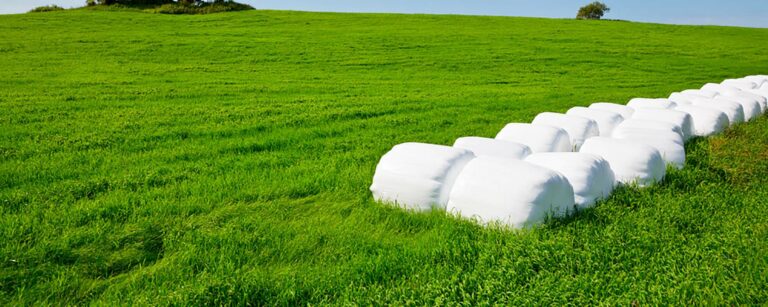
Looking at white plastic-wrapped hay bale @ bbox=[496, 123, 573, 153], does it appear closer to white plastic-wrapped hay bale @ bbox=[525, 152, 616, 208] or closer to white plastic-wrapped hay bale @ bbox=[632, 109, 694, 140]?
white plastic-wrapped hay bale @ bbox=[525, 152, 616, 208]

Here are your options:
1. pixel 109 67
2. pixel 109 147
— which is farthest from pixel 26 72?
pixel 109 147

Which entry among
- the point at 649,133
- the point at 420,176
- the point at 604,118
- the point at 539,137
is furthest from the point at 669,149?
the point at 420,176

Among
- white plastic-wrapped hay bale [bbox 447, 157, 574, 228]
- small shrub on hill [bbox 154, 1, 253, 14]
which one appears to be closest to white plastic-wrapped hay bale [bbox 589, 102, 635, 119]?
white plastic-wrapped hay bale [bbox 447, 157, 574, 228]

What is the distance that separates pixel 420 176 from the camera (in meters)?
4.41

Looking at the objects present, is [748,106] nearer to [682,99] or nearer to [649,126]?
[682,99]

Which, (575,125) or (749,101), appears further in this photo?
(749,101)

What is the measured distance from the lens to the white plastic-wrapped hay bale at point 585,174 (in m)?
4.28

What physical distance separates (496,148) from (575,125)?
211cm

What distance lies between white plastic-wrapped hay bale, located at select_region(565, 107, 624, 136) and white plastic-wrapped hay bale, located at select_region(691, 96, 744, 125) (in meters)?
2.29

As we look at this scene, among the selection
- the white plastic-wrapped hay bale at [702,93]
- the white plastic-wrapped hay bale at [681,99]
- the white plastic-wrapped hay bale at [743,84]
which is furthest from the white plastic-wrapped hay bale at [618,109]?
the white plastic-wrapped hay bale at [743,84]

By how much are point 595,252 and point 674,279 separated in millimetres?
493

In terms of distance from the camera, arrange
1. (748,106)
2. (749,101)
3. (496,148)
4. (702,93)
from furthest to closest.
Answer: (702,93)
(749,101)
(748,106)
(496,148)

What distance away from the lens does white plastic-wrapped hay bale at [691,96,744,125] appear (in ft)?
28.3

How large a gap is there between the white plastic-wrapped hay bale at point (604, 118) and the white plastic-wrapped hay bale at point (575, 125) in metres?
0.18
